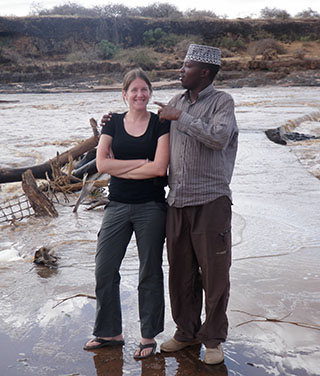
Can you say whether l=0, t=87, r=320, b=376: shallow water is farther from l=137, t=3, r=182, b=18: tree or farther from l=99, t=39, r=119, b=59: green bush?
l=137, t=3, r=182, b=18: tree

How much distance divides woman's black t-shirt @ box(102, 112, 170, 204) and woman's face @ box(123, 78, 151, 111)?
11 cm

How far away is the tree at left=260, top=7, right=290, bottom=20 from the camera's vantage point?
50281 mm

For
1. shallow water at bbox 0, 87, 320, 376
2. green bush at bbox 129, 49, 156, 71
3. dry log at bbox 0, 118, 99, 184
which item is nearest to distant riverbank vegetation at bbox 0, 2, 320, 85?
green bush at bbox 129, 49, 156, 71

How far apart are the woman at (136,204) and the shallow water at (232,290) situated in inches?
11.1

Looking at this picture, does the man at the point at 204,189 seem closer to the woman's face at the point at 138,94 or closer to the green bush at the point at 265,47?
the woman's face at the point at 138,94

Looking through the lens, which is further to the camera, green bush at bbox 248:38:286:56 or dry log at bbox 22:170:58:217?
green bush at bbox 248:38:286:56

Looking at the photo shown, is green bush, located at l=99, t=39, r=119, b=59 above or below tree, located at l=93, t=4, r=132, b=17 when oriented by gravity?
below

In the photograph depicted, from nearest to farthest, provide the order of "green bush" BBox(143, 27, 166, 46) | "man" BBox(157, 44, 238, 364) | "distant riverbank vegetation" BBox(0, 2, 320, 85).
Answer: "man" BBox(157, 44, 238, 364) → "distant riverbank vegetation" BBox(0, 2, 320, 85) → "green bush" BBox(143, 27, 166, 46)

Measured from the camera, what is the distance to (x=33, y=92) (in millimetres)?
29141

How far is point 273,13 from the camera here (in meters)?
51.7

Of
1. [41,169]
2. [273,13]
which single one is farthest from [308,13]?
[41,169]

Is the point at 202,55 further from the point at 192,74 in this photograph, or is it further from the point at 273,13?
the point at 273,13

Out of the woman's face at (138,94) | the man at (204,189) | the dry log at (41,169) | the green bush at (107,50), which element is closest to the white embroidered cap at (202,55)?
the man at (204,189)

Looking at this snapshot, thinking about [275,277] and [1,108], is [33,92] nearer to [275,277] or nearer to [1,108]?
[1,108]
